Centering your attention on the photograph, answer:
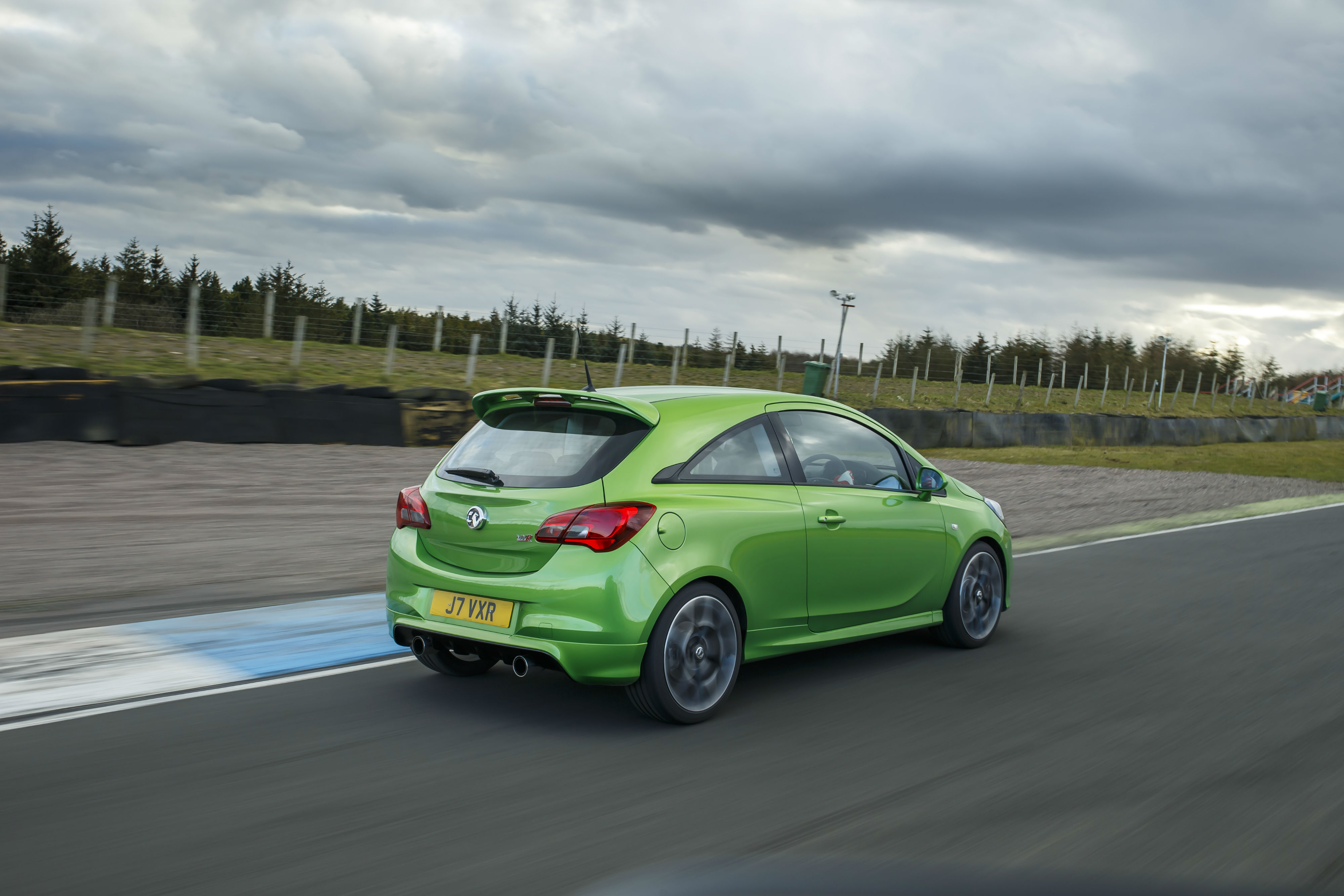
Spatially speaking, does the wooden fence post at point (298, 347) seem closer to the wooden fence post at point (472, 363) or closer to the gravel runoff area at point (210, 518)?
the wooden fence post at point (472, 363)

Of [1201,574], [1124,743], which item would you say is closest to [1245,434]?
[1201,574]

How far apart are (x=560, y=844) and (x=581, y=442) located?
1.98 meters

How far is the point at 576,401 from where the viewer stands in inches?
210

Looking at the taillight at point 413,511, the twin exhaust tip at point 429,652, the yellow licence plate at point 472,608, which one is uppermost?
the taillight at point 413,511

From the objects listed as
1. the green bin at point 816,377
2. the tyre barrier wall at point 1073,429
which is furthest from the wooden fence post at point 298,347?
the green bin at point 816,377

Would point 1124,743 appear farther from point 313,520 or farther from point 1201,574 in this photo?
point 313,520

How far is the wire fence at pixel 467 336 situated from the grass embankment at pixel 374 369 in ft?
1.96

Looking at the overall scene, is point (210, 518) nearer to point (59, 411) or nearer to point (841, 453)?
point (59, 411)

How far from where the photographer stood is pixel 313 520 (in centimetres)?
1168

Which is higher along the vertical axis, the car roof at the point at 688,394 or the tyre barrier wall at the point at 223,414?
the car roof at the point at 688,394

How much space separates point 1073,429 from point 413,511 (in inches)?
1108

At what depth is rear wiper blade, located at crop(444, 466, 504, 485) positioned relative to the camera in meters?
5.23

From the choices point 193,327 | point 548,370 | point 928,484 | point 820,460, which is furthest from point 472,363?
point 820,460

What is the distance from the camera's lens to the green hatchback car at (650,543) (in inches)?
191
